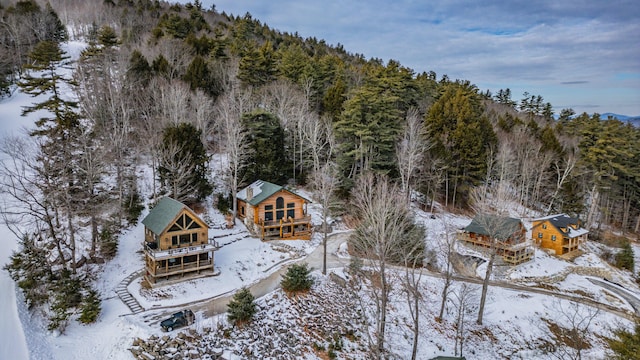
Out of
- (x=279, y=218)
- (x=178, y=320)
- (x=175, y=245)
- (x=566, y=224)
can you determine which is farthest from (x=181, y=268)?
(x=566, y=224)

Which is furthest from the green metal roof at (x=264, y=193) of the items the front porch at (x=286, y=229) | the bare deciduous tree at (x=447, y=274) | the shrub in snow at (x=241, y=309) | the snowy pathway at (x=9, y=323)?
the snowy pathway at (x=9, y=323)

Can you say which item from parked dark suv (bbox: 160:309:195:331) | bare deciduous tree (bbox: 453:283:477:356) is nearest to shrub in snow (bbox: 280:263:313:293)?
parked dark suv (bbox: 160:309:195:331)

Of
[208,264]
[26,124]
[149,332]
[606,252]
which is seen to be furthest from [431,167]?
[26,124]

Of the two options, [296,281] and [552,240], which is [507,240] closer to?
[552,240]

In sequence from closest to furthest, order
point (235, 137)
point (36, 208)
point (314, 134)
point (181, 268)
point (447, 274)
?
point (447, 274) → point (181, 268) → point (36, 208) → point (235, 137) → point (314, 134)

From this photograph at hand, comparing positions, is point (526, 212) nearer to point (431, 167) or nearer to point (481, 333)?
point (431, 167)

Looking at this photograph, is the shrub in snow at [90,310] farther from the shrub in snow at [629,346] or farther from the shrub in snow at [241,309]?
the shrub in snow at [629,346]

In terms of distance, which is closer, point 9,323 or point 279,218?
point 9,323

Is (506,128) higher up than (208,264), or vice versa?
(506,128)
